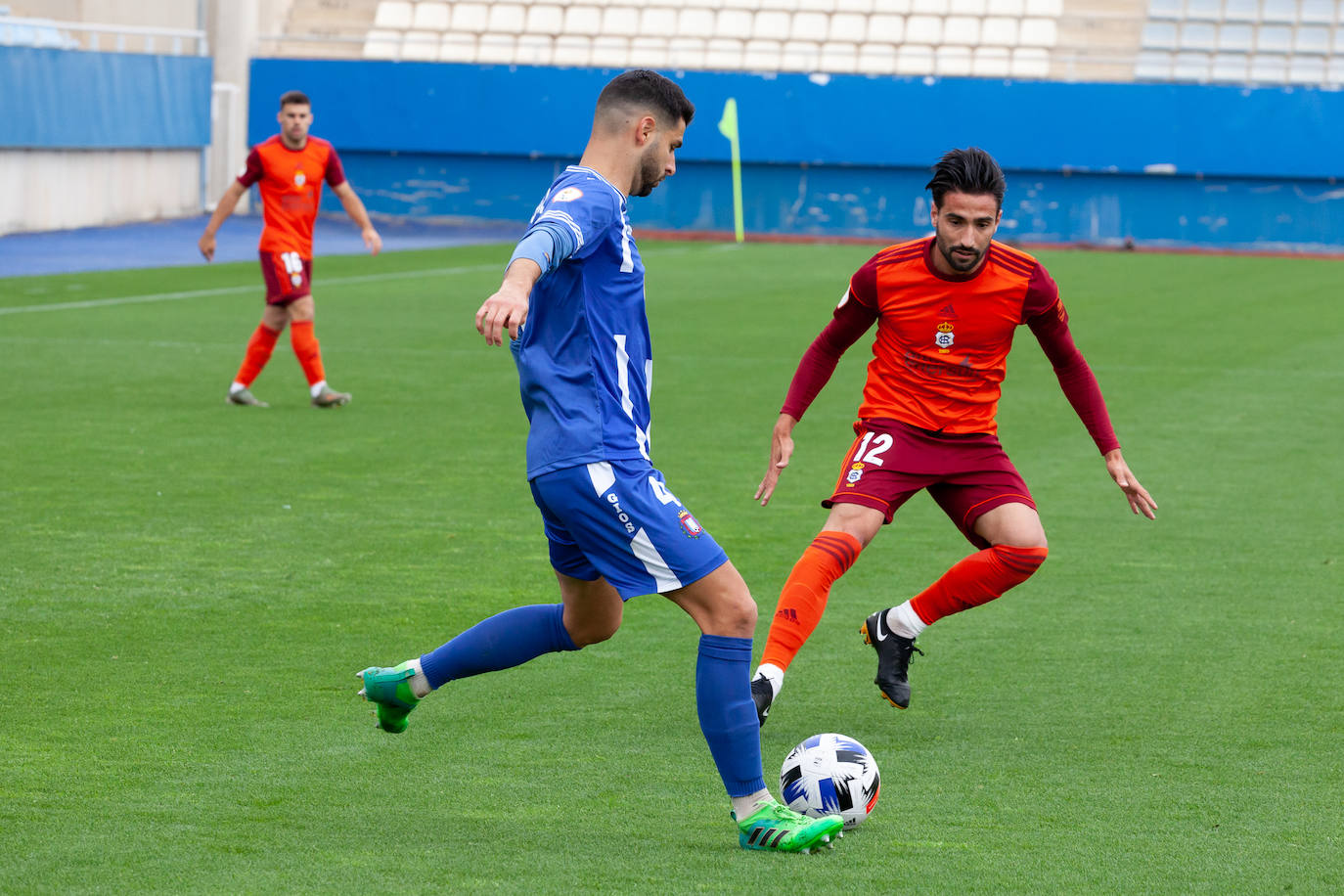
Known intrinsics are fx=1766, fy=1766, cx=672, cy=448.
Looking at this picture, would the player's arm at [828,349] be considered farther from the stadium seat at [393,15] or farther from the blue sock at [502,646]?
the stadium seat at [393,15]

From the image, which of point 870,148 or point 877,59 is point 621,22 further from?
point 870,148

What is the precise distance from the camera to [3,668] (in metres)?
5.38

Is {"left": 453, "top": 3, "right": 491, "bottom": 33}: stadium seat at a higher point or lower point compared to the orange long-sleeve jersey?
lower

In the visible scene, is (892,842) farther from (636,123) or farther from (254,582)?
Result: (254,582)

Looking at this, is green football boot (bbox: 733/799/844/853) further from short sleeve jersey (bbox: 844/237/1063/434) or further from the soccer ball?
short sleeve jersey (bbox: 844/237/1063/434)

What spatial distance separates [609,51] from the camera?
38.1 m

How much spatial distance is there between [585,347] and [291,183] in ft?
27.9

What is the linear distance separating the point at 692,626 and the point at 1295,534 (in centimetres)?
333

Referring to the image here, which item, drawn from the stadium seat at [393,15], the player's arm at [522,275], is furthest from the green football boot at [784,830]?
the stadium seat at [393,15]

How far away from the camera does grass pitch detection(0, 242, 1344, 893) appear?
3910mm

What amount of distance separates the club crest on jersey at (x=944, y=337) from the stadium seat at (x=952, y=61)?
107 ft

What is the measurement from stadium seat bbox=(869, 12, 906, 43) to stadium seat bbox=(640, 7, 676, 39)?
4295 millimetres

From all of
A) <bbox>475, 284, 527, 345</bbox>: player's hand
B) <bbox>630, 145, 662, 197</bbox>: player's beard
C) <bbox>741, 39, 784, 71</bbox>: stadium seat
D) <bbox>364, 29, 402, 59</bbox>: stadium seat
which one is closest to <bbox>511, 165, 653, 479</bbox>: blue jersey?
<bbox>630, 145, 662, 197</bbox>: player's beard

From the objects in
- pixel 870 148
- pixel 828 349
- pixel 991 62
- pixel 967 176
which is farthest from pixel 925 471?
pixel 991 62
